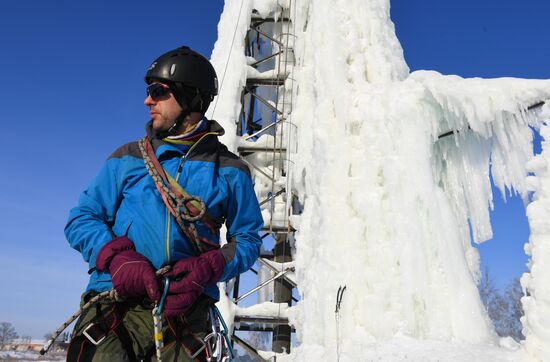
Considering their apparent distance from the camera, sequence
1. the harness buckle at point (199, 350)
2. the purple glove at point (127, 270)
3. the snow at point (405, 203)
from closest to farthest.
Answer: the purple glove at point (127, 270) < the harness buckle at point (199, 350) < the snow at point (405, 203)

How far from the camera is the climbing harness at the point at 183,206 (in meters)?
1.77

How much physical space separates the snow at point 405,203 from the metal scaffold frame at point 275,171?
2110 millimetres

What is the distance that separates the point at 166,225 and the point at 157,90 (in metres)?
0.67

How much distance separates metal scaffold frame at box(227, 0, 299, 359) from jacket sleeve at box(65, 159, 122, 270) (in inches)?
285

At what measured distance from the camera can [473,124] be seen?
5504 mm

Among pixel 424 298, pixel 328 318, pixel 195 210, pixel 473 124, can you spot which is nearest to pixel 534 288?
pixel 424 298

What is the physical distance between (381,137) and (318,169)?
4.07ft

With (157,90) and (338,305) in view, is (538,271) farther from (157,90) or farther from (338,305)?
(157,90)

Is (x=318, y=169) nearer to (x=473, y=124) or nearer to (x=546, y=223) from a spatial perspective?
(x=473, y=124)

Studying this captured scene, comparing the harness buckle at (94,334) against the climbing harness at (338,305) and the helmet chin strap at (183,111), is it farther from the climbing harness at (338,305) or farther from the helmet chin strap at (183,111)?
the climbing harness at (338,305)

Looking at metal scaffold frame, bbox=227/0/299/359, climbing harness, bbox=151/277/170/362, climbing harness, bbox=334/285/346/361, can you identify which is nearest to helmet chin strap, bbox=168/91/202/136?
climbing harness, bbox=151/277/170/362

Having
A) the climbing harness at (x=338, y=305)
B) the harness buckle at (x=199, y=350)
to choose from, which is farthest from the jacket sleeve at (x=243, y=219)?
the climbing harness at (x=338, y=305)

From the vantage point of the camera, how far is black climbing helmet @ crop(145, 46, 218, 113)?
2033mm

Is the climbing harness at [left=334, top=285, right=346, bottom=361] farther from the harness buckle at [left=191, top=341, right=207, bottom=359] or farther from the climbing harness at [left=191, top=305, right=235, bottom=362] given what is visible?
the harness buckle at [left=191, top=341, right=207, bottom=359]
